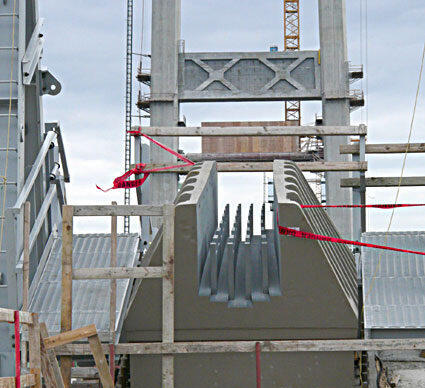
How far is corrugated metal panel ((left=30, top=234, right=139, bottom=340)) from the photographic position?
10.0 meters

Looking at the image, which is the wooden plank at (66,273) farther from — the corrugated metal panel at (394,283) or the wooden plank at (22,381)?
the corrugated metal panel at (394,283)

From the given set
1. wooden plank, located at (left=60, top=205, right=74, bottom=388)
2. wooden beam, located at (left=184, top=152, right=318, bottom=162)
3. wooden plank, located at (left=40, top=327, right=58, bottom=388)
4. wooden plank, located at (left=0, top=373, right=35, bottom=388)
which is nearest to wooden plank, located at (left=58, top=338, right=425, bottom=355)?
wooden plank, located at (left=60, top=205, right=74, bottom=388)

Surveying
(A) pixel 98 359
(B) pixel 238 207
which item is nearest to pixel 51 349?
(A) pixel 98 359

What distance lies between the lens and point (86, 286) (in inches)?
425

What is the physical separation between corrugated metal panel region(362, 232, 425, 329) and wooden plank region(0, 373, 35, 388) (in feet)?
14.6

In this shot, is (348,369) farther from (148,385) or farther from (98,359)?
(98,359)

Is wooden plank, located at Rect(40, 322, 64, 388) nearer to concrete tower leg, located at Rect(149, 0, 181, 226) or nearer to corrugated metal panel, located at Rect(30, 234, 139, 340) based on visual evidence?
corrugated metal panel, located at Rect(30, 234, 139, 340)

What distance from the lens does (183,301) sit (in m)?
9.05

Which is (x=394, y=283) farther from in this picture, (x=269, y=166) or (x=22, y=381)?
(x=22, y=381)

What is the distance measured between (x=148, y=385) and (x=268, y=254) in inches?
106

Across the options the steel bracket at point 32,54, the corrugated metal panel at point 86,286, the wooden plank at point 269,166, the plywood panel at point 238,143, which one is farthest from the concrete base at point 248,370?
the plywood panel at point 238,143

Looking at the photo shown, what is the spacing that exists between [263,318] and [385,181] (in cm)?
622

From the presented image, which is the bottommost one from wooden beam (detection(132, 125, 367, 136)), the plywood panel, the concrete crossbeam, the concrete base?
the concrete base

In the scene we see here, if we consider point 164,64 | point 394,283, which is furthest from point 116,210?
point 164,64
